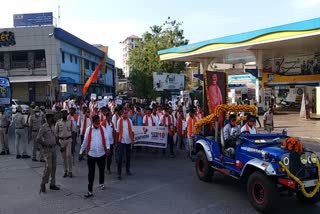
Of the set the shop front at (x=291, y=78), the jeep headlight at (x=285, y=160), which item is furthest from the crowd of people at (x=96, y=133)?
the shop front at (x=291, y=78)

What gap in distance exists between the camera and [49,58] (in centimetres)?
3747

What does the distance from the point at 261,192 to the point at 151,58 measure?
114 ft

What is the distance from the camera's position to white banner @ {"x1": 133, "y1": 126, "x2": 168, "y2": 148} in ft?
41.3

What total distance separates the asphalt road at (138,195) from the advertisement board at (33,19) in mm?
36453

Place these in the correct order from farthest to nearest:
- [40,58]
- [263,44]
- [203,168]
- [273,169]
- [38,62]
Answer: [40,58]
[38,62]
[263,44]
[203,168]
[273,169]

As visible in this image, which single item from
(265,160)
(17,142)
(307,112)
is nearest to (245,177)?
(265,160)

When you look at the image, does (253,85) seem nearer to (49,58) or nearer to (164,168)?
(49,58)

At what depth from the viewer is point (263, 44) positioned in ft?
83.4

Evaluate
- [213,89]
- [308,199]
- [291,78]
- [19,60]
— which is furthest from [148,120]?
[19,60]

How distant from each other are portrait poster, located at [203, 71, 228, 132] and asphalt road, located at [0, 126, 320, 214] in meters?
1.86

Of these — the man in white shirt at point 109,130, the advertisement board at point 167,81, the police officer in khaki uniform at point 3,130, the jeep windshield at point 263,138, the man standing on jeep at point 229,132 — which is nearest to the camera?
the jeep windshield at point 263,138

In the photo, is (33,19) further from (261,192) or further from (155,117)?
(261,192)

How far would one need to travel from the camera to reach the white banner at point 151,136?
12.6 m

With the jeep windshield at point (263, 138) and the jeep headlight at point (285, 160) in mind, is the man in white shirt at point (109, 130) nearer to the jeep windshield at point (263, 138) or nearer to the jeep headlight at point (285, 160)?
the jeep windshield at point (263, 138)
